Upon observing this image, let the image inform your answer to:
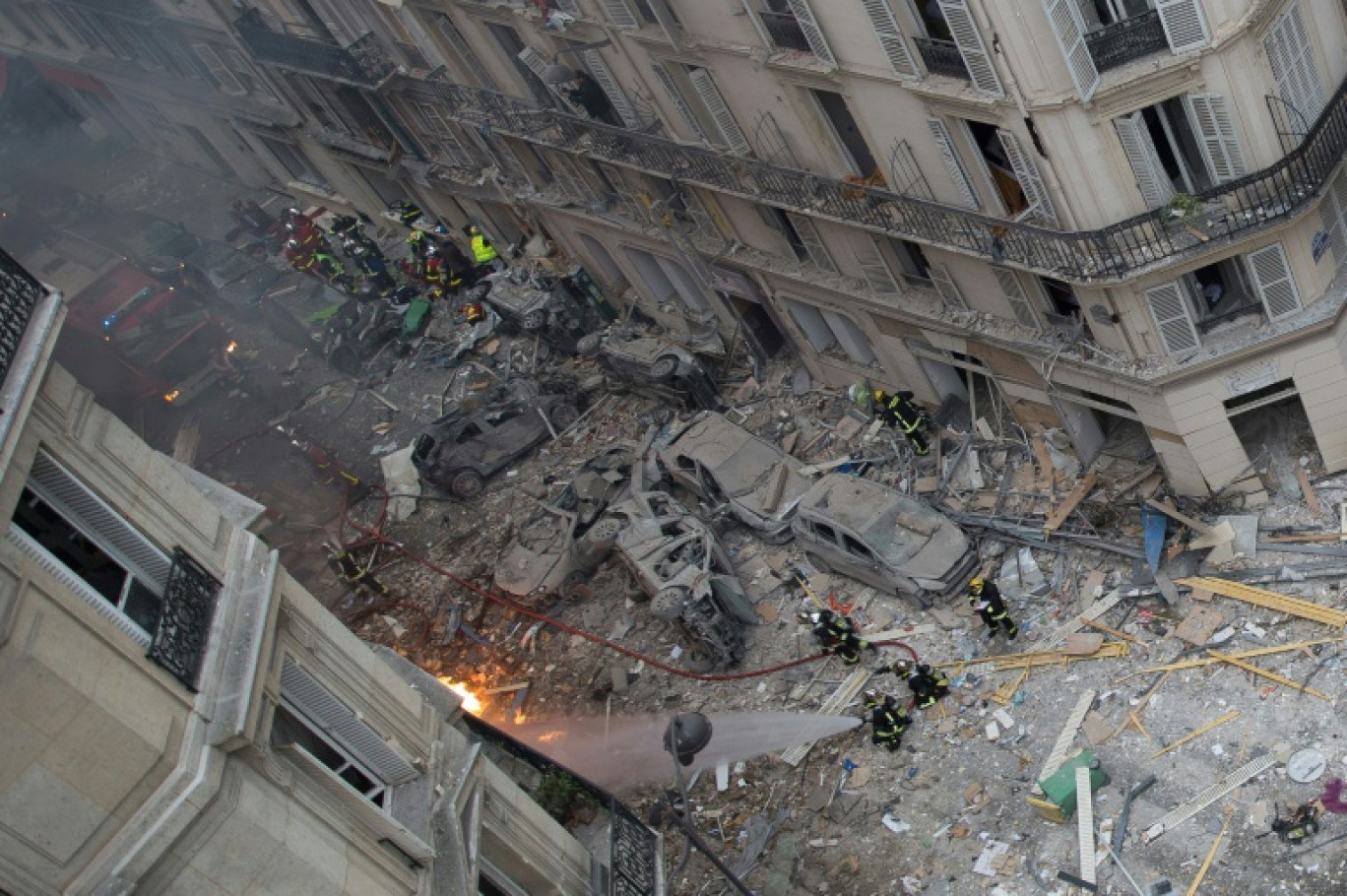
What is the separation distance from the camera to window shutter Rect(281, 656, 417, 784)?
1198 centimetres

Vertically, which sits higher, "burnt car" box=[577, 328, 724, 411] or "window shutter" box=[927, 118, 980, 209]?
"window shutter" box=[927, 118, 980, 209]

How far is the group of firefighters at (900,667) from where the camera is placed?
831 inches

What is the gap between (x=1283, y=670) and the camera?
1936 cm

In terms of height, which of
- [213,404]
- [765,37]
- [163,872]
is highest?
[163,872]

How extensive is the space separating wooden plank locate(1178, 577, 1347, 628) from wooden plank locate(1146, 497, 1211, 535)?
827 mm

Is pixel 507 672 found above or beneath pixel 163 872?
beneath

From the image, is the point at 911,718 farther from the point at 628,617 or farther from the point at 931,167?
the point at 931,167

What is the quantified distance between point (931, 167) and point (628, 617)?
406 inches

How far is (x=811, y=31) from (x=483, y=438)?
13678 millimetres

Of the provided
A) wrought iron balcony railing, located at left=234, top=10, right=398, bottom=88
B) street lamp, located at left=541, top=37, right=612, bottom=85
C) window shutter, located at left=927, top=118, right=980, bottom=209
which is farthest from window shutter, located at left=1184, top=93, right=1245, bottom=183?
wrought iron balcony railing, located at left=234, top=10, right=398, bottom=88

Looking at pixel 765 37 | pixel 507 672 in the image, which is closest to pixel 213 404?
pixel 507 672

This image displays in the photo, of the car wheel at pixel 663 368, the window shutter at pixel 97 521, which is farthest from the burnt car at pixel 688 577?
the window shutter at pixel 97 521

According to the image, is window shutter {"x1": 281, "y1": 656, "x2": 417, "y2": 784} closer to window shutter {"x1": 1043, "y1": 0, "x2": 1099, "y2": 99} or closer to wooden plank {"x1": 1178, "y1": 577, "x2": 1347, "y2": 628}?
window shutter {"x1": 1043, "y1": 0, "x2": 1099, "y2": 99}

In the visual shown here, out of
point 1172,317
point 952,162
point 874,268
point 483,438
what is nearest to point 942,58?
point 952,162
